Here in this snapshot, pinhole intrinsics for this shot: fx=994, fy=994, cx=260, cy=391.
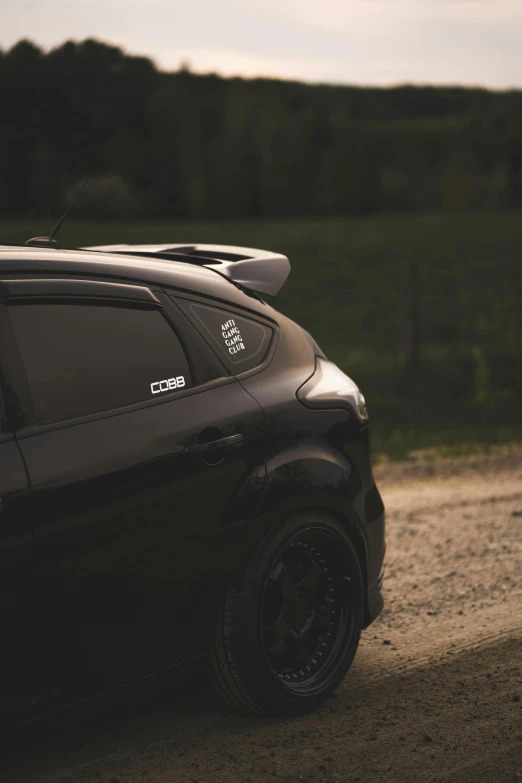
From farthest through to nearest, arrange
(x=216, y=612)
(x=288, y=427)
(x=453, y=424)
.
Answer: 1. (x=453, y=424)
2. (x=288, y=427)
3. (x=216, y=612)

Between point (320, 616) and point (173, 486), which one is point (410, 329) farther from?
point (173, 486)

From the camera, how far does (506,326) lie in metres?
14.1

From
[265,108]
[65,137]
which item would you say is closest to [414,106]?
[265,108]

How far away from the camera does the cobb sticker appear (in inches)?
154

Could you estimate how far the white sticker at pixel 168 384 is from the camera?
3.56 meters

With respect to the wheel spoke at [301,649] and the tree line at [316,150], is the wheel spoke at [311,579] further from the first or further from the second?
the tree line at [316,150]

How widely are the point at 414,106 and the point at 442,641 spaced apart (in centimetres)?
3379

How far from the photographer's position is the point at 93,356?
134 inches

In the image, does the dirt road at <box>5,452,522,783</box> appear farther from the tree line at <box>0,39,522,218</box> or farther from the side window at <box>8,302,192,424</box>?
the tree line at <box>0,39,522,218</box>

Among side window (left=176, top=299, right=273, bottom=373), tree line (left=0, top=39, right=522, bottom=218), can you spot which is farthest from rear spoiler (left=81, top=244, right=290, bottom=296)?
tree line (left=0, top=39, right=522, bottom=218)

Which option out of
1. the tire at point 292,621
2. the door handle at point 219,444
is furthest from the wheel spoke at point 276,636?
the door handle at point 219,444

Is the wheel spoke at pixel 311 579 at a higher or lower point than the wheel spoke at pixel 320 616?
higher

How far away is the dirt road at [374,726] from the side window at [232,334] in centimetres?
121

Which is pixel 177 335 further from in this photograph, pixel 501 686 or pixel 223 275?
pixel 501 686
